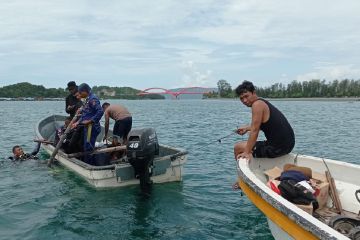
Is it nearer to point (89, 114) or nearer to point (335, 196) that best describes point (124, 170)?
point (89, 114)

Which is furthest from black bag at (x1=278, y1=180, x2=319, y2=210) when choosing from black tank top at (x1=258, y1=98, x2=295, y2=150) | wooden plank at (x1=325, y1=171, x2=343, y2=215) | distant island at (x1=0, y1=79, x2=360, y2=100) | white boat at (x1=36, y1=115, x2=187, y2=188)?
distant island at (x1=0, y1=79, x2=360, y2=100)

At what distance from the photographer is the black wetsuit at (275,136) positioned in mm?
7145

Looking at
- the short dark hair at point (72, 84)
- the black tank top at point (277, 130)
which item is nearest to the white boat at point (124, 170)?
the short dark hair at point (72, 84)

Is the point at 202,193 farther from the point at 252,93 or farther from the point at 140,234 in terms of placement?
the point at 252,93

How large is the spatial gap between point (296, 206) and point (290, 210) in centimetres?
34

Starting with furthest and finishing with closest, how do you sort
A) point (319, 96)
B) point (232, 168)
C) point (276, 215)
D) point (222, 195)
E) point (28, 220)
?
point (319, 96), point (232, 168), point (222, 195), point (28, 220), point (276, 215)

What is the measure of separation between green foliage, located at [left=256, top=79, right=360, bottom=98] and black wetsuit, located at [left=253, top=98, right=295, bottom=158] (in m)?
141

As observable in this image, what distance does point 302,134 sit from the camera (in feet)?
80.3

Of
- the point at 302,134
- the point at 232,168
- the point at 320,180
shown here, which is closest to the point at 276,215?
the point at 320,180

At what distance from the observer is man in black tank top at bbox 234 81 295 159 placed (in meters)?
6.96

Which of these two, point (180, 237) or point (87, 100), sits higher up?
point (87, 100)

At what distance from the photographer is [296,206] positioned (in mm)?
5074

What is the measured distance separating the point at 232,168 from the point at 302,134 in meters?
12.6

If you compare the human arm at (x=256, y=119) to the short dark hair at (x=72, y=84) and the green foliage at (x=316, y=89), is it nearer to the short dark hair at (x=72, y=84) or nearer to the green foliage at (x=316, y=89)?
the short dark hair at (x=72, y=84)
